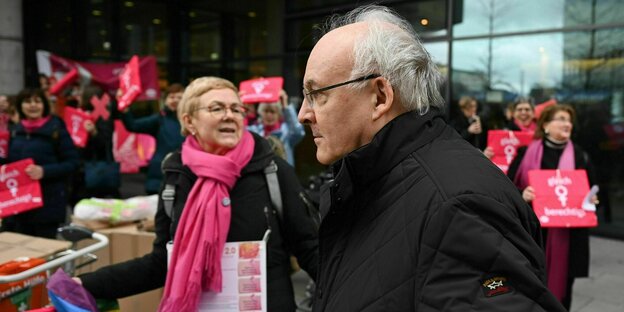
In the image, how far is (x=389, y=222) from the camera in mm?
1312

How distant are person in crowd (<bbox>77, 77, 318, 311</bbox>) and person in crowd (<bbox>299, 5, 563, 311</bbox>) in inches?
41.2

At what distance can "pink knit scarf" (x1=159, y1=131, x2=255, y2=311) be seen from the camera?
247 cm

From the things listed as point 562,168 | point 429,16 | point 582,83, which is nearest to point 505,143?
point 562,168

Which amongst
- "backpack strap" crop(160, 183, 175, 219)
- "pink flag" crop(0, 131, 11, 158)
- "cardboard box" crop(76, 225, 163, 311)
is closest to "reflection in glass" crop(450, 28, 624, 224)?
"cardboard box" crop(76, 225, 163, 311)

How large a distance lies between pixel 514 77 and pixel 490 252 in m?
8.43

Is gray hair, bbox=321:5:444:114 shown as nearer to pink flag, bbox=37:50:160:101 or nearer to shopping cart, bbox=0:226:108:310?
shopping cart, bbox=0:226:108:310

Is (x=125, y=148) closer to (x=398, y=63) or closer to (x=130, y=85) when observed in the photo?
(x=130, y=85)

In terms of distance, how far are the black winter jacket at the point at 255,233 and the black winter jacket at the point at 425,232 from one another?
1.04m

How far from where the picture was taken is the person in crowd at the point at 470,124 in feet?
25.3

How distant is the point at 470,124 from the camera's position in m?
8.21

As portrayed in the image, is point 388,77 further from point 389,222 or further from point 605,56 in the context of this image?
point 605,56

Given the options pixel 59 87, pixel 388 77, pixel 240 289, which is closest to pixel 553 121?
pixel 240 289

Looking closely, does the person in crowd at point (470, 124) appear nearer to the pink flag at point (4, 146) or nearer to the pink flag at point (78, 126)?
the pink flag at point (78, 126)

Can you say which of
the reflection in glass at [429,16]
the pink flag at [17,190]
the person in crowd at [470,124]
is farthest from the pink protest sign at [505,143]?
the pink flag at [17,190]
